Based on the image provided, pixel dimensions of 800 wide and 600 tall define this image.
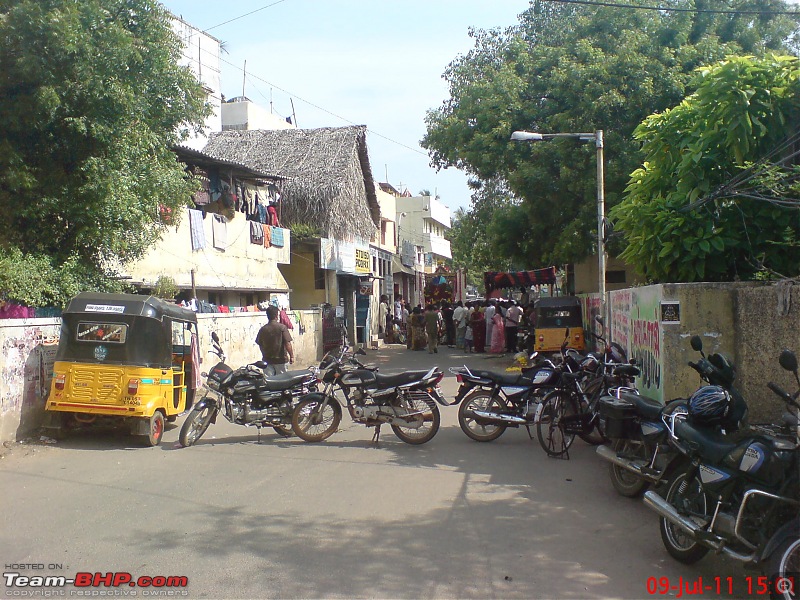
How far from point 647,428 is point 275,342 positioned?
7079 millimetres

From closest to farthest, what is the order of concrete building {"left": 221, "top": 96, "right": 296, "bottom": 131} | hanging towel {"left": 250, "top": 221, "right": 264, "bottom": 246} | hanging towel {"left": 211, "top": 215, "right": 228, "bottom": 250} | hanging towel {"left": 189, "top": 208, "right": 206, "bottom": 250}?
hanging towel {"left": 189, "top": 208, "right": 206, "bottom": 250}
hanging towel {"left": 211, "top": 215, "right": 228, "bottom": 250}
hanging towel {"left": 250, "top": 221, "right": 264, "bottom": 246}
concrete building {"left": 221, "top": 96, "right": 296, "bottom": 131}

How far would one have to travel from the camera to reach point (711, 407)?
17.7ft

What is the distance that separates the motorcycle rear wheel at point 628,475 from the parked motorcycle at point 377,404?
281cm

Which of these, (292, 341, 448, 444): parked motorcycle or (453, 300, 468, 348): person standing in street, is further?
(453, 300, 468, 348): person standing in street

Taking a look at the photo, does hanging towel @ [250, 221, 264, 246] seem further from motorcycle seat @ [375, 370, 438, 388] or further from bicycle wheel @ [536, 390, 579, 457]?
bicycle wheel @ [536, 390, 579, 457]

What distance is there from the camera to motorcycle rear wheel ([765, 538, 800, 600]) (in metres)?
4.02

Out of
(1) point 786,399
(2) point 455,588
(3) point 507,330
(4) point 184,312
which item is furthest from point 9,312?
(3) point 507,330

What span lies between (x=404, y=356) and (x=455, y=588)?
1916cm

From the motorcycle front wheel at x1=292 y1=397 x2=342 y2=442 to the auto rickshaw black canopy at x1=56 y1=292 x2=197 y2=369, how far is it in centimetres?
204

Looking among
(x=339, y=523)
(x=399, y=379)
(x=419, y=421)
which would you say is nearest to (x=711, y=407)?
(x=339, y=523)

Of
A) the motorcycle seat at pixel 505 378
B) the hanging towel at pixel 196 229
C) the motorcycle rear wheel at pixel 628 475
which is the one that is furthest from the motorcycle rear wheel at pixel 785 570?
the hanging towel at pixel 196 229

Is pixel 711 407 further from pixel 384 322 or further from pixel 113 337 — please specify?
pixel 384 322

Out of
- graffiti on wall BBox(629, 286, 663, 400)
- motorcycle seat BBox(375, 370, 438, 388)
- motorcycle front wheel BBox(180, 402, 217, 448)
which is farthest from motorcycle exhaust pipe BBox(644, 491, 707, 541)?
motorcycle front wheel BBox(180, 402, 217, 448)

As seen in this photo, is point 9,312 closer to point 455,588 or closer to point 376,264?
point 455,588
